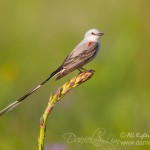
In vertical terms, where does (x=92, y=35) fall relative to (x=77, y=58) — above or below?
above

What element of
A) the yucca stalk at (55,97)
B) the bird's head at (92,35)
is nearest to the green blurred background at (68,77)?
the bird's head at (92,35)

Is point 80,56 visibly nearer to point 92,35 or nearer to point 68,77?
point 92,35

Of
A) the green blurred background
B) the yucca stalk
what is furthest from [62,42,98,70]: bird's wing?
the yucca stalk

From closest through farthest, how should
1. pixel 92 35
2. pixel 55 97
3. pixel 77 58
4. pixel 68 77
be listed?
pixel 55 97
pixel 77 58
pixel 92 35
pixel 68 77

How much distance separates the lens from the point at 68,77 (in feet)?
28.0

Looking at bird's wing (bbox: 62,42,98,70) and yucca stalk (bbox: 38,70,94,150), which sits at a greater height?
bird's wing (bbox: 62,42,98,70)

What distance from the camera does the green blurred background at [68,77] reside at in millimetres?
6523

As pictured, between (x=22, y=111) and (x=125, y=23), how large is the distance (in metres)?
1.59

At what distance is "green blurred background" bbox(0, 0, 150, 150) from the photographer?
6.52 m

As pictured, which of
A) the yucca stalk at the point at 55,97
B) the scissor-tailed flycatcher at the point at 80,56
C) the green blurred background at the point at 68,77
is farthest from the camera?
the green blurred background at the point at 68,77

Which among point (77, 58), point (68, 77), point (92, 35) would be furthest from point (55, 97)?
point (68, 77)

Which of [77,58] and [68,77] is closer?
[77,58]

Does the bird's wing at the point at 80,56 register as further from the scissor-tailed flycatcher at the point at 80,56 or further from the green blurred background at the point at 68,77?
the green blurred background at the point at 68,77

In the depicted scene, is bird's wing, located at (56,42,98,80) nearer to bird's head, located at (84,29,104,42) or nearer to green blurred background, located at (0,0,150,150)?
bird's head, located at (84,29,104,42)
